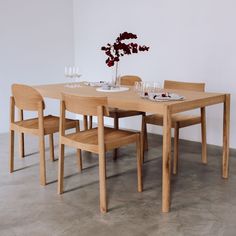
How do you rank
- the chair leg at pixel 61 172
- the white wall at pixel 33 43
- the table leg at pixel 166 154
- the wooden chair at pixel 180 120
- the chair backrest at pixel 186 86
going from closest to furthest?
the table leg at pixel 166 154 → the chair leg at pixel 61 172 → the wooden chair at pixel 180 120 → the chair backrest at pixel 186 86 → the white wall at pixel 33 43

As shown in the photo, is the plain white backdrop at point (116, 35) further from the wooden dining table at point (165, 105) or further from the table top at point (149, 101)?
the table top at point (149, 101)

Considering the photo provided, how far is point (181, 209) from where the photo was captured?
229 centimetres

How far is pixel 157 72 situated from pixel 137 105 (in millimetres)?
1968

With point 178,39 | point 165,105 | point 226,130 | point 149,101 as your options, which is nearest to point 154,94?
point 149,101

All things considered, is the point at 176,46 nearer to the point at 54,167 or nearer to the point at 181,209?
the point at 54,167

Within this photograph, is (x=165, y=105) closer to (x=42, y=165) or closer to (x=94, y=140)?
(x=94, y=140)

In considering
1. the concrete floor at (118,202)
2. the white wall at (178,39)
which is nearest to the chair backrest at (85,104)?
the concrete floor at (118,202)

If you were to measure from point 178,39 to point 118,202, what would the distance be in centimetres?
224

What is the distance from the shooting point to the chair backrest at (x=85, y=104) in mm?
2240

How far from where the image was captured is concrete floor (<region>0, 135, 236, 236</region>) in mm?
2047

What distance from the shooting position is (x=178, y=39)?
4.00 m

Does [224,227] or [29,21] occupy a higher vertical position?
[29,21]

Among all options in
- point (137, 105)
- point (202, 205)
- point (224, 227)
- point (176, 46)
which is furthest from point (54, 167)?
point (176, 46)

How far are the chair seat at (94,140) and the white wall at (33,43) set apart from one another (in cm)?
234
